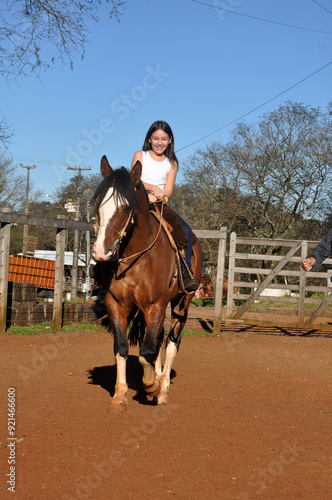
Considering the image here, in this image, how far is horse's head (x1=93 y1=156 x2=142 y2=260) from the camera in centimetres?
485

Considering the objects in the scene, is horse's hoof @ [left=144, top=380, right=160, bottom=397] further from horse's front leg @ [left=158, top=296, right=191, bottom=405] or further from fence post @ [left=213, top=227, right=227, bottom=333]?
fence post @ [left=213, top=227, right=227, bottom=333]

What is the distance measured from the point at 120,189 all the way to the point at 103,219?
0.36m

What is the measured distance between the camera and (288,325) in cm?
1273

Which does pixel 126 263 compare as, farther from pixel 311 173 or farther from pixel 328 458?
pixel 311 173

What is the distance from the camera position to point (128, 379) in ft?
23.9

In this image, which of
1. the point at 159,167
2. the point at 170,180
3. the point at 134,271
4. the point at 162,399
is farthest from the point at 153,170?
the point at 162,399

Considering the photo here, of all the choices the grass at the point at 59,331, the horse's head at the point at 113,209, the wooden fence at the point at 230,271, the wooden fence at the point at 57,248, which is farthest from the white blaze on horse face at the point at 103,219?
the grass at the point at 59,331

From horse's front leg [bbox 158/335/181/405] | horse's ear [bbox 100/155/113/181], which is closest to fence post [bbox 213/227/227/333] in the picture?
horse's front leg [bbox 158/335/181/405]

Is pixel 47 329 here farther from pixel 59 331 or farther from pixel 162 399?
pixel 162 399

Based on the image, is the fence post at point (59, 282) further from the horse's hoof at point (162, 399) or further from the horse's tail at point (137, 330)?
the horse's hoof at point (162, 399)

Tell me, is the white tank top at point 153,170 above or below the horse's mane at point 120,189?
above

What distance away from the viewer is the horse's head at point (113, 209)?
4852mm

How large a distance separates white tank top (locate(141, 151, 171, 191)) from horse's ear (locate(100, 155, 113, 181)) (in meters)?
0.94

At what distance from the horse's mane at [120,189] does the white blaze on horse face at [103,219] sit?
45 mm
